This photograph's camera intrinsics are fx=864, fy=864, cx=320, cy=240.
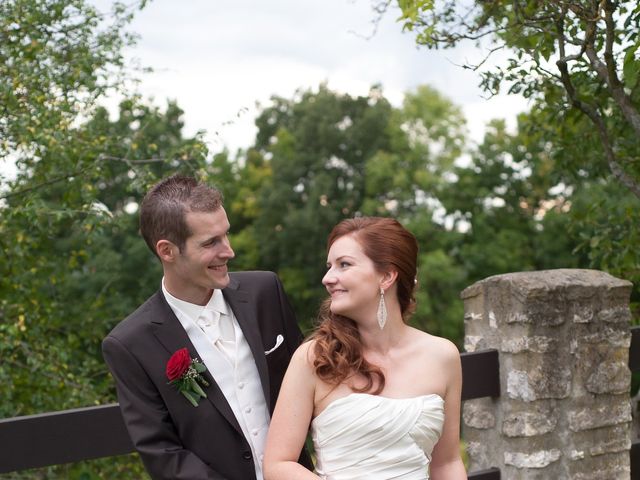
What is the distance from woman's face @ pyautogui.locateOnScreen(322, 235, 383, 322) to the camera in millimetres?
2740

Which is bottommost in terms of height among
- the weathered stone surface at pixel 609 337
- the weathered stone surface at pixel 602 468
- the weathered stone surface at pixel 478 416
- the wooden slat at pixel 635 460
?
the wooden slat at pixel 635 460

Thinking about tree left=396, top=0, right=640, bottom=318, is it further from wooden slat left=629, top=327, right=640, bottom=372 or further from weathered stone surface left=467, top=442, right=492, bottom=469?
weathered stone surface left=467, top=442, right=492, bottom=469

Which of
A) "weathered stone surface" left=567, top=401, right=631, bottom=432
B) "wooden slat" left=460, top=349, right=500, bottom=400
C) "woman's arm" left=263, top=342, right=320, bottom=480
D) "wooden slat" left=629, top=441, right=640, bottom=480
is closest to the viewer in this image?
"woman's arm" left=263, top=342, right=320, bottom=480

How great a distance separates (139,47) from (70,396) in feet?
9.33

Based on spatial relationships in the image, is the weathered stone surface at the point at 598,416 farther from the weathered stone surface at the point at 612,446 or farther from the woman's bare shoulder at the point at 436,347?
the woman's bare shoulder at the point at 436,347

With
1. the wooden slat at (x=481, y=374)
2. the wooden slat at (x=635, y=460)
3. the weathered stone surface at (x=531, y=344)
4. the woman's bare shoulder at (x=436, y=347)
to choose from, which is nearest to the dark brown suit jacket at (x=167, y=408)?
the woman's bare shoulder at (x=436, y=347)

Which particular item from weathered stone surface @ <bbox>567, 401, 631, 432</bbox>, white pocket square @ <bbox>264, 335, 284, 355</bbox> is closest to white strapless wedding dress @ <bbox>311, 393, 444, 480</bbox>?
white pocket square @ <bbox>264, 335, 284, 355</bbox>

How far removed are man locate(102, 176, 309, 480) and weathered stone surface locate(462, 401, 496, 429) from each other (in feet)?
5.31

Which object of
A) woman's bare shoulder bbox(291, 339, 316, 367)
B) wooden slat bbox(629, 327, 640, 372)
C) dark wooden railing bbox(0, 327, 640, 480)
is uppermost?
woman's bare shoulder bbox(291, 339, 316, 367)

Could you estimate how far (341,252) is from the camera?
109 inches

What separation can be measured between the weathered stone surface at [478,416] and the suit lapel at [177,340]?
187 centimetres

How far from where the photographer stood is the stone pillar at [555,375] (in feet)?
13.2

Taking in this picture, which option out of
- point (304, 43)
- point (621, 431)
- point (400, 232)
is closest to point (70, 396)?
point (621, 431)

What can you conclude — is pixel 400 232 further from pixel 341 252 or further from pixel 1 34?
pixel 1 34
